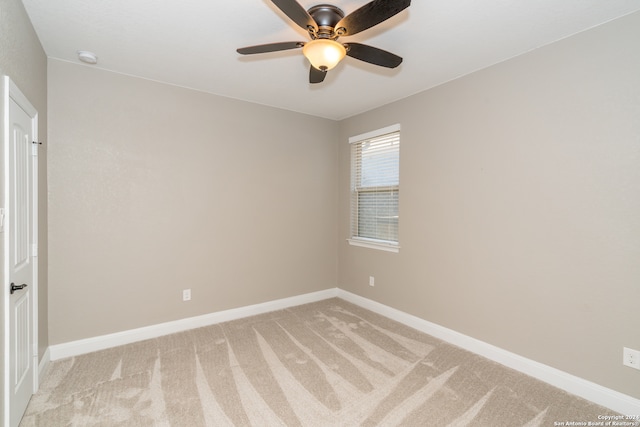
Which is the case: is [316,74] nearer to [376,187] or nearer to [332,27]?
[332,27]

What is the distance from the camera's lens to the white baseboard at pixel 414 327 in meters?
2.08

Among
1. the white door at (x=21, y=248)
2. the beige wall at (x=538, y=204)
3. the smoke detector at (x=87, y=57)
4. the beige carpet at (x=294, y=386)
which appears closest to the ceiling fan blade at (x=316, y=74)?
the beige wall at (x=538, y=204)

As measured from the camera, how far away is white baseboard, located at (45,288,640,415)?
208cm

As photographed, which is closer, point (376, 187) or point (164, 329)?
point (164, 329)

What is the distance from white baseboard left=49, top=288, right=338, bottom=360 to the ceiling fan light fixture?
9.68ft

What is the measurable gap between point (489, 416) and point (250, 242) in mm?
2847

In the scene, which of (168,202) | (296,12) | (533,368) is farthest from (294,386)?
(296,12)

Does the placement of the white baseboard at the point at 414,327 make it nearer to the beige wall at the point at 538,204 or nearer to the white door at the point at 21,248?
→ the beige wall at the point at 538,204

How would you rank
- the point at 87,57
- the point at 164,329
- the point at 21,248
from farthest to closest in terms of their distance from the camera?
the point at 164,329 < the point at 87,57 < the point at 21,248

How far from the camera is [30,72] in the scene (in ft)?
6.97

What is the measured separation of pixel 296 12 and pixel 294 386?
2.48 metres

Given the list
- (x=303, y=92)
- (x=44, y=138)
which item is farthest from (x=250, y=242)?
(x=44, y=138)

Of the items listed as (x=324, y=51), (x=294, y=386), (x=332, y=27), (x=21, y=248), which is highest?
(x=332, y=27)

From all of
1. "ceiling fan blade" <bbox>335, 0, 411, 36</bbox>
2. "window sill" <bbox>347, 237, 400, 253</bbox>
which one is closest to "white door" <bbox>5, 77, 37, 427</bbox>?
"ceiling fan blade" <bbox>335, 0, 411, 36</bbox>
